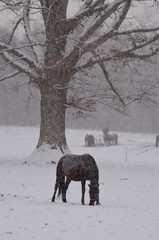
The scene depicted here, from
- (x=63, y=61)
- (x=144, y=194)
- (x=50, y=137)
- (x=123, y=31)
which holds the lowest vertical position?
(x=144, y=194)

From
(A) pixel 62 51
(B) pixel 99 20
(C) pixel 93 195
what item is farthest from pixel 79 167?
(A) pixel 62 51

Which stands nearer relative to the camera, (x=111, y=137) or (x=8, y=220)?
(x=8, y=220)

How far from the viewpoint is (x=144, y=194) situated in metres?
13.4

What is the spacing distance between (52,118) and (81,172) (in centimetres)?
933

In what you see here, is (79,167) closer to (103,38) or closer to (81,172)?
(81,172)

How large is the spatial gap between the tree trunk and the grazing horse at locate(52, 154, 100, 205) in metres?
8.58

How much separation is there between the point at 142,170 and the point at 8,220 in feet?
39.2

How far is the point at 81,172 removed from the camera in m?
10.9

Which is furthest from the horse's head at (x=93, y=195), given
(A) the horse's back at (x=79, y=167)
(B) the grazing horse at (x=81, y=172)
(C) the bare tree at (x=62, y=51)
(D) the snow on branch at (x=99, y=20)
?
(D) the snow on branch at (x=99, y=20)

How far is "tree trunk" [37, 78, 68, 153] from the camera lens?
19.9m

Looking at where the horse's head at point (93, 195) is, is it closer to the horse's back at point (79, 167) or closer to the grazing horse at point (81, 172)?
the grazing horse at point (81, 172)

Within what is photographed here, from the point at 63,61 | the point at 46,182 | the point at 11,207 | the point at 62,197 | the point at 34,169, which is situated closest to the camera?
the point at 11,207

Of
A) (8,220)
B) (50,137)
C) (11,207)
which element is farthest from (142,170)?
(8,220)

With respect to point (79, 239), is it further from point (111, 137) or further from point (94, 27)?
point (111, 137)
